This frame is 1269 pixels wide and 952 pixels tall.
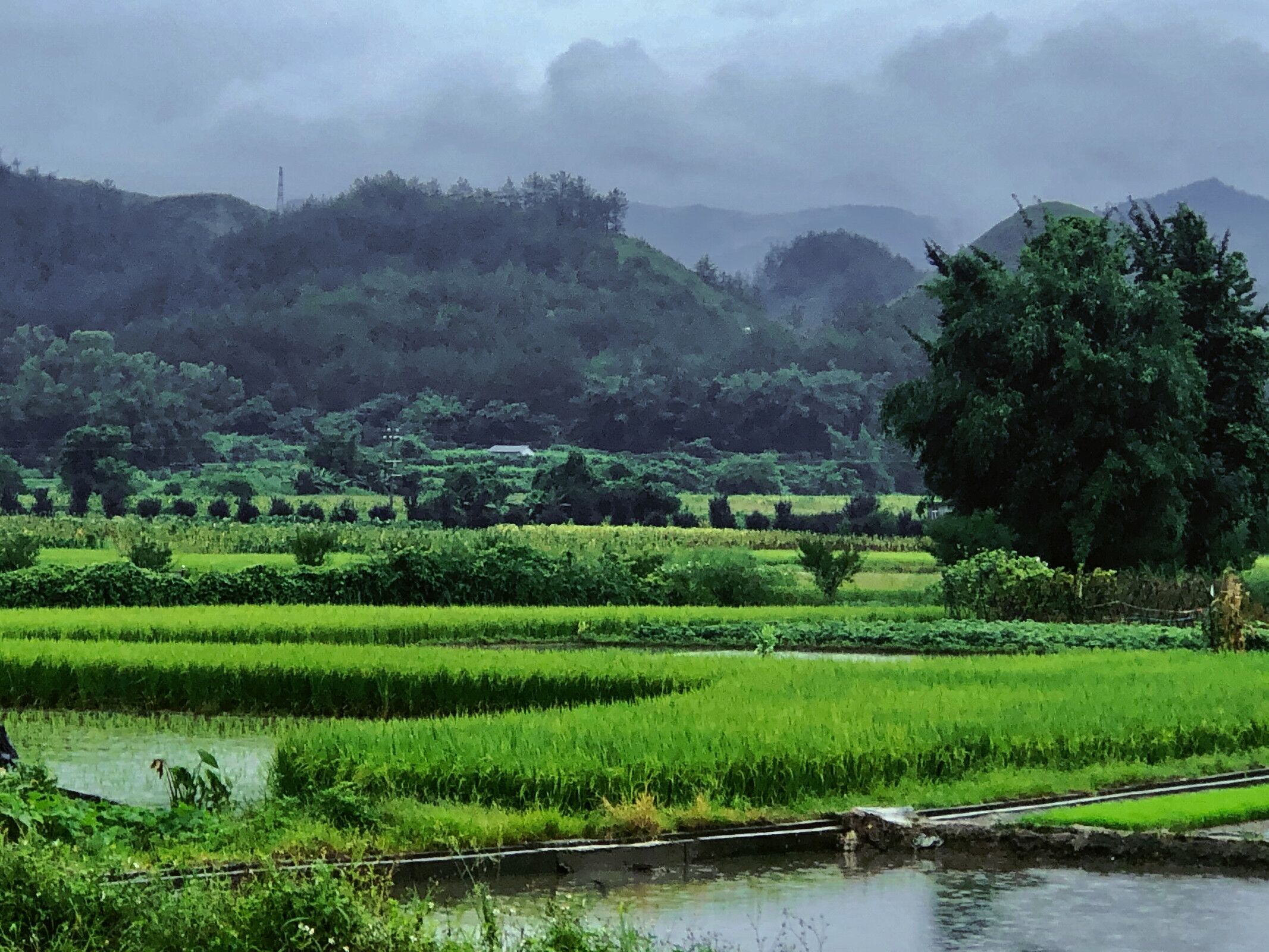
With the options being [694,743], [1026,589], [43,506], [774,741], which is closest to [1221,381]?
[1026,589]

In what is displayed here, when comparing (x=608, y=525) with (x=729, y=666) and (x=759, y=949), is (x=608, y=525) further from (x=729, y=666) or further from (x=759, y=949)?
(x=759, y=949)

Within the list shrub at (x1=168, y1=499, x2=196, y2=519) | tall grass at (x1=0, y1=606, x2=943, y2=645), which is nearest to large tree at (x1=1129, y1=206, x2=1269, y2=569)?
tall grass at (x1=0, y1=606, x2=943, y2=645)

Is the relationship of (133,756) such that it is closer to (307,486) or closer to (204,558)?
(204,558)

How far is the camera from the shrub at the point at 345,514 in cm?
9081

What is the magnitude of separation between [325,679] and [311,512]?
7138 centimetres

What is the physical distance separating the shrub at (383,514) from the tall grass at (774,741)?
72357 millimetres

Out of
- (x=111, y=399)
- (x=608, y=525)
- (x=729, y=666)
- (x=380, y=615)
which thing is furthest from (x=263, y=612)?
(x=111, y=399)

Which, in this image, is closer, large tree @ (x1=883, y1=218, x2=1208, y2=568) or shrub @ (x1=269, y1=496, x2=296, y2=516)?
large tree @ (x1=883, y1=218, x2=1208, y2=568)

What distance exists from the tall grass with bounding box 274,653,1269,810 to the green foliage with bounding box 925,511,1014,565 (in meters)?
20.1

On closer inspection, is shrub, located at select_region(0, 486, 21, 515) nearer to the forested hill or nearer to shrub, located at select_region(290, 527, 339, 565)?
the forested hill

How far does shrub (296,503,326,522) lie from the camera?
90.8 metres

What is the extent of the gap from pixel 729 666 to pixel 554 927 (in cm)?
1330

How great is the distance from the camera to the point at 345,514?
92.4 metres

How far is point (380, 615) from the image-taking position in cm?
3112
